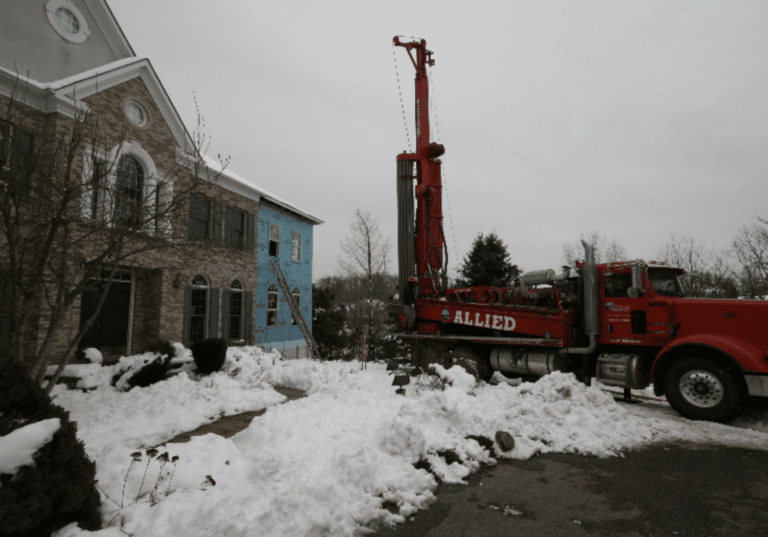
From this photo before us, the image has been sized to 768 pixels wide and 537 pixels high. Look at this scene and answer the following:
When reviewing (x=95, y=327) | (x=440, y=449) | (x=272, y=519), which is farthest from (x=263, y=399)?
(x=95, y=327)

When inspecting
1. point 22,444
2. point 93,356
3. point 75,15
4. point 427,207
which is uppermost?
point 75,15

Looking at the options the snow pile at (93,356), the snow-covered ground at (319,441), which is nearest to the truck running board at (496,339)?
the snow-covered ground at (319,441)

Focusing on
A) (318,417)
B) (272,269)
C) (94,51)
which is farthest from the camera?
(272,269)

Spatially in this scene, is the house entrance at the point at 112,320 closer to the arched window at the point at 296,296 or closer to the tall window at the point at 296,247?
the arched window at the point at 296,296

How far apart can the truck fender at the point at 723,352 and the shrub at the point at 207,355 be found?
28.1ft

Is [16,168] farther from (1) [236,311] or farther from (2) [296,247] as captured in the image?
(2) [296,247]

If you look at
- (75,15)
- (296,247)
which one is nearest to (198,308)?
(296,247)

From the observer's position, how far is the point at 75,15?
11.9 m

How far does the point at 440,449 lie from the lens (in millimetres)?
4949

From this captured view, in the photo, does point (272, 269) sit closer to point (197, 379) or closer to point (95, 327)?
point (95, 327)

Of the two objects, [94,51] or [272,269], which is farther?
[272,269]

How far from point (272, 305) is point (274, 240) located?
2.80 metres

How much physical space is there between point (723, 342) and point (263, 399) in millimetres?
7836

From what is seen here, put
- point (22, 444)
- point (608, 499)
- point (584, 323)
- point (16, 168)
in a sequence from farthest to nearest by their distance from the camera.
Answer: point (584, 323) < point (16, 168) < point (608, 499) < point (22, 444)
